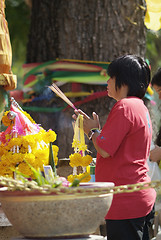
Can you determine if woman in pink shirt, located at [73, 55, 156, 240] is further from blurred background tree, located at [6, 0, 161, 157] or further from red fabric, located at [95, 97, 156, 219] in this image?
blurred background tree, located at [6, 0, 161, 157]

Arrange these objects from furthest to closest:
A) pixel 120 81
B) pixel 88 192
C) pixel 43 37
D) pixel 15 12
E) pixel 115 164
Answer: pixel 15 12
pixel 43 37
pixel 120 81
pixel 115 164
pixel 88 192

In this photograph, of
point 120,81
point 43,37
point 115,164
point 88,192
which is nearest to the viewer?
point 88,192

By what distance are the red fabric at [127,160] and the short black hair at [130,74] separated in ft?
0.46

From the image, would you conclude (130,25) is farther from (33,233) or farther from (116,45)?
(33,233)

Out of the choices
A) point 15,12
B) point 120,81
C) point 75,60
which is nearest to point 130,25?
point 75,60

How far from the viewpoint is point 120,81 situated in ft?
8.77

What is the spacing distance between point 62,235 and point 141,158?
0.71 metres

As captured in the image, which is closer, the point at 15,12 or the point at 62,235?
the point at 62,235

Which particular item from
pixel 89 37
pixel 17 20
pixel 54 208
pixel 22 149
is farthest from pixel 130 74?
pixel 17 20

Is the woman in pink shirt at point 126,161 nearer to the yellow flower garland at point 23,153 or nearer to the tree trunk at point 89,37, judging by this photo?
the yellow flower garland at point 23,153

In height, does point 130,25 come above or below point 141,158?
above

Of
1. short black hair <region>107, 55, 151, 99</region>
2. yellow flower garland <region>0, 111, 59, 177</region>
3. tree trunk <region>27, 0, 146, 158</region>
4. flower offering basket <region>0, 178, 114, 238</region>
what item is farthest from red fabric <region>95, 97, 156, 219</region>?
tree trunk <region>27, 0, 146, 158</region>

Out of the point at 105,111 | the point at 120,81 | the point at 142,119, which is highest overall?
the point at 120,81

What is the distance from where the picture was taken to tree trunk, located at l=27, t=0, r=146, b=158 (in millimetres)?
4977
